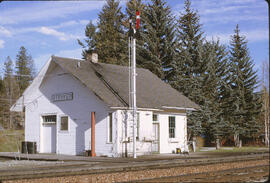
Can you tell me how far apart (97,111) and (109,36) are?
94.0 ft

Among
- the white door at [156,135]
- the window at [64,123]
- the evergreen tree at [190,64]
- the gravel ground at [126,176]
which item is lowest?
the gravel ground at [126,176]

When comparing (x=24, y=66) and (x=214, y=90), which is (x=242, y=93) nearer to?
(x=214, y=90)

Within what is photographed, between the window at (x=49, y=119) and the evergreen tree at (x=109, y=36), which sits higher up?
the evergreen tree at (x=109, y=36)

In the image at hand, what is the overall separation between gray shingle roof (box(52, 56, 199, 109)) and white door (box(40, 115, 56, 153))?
13.7ft

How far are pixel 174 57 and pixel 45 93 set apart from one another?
14144mm

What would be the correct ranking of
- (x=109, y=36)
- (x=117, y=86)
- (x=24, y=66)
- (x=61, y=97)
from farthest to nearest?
(x=24, y=66) → (x=109, y=36) → (x=61, y=97) → (x=117, y=86)

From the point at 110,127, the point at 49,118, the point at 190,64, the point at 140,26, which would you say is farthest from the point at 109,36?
the point at 110,127

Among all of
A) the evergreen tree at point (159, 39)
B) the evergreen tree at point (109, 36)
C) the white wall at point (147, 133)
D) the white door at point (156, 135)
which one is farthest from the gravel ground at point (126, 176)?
the evergreen tree at point (109, 36)

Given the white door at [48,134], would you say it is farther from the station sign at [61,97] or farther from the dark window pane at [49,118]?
the station sign at [61,97]

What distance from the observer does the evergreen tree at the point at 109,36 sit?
47578 mm

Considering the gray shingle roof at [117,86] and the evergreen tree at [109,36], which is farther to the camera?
the evergreen tree at [109,36]

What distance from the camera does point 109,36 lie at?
49375mm

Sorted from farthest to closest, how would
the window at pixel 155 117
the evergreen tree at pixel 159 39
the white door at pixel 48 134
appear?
1. the evergreen tree at pixel 159 39
2. the white door at pixel 48 134
3. the window at pixel 155 117

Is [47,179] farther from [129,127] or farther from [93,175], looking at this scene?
[129,127]
